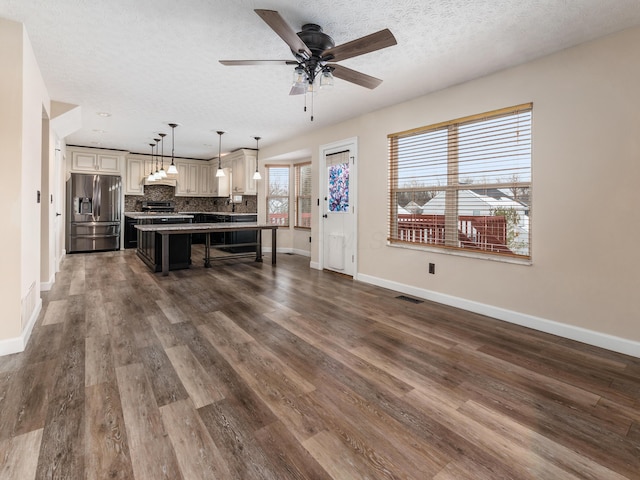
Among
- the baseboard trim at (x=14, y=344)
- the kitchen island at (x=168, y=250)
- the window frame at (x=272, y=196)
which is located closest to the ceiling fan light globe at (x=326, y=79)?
the baseboard trim at (x=14, y=344)

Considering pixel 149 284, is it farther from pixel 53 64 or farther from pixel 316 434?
pixel 316 434

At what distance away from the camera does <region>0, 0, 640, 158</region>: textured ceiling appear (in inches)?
90.5

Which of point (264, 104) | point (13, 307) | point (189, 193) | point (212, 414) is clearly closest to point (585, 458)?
point (212, 414)

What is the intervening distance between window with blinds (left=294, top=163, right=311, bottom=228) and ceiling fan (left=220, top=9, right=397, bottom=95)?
4.43 meters

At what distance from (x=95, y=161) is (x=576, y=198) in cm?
887

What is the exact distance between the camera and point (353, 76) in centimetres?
272

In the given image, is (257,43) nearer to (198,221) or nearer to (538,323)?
(538,323)

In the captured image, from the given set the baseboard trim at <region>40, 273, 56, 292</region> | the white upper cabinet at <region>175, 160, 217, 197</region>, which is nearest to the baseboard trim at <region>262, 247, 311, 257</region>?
the white upper cabinet at <region>175, 160, 217, 197</region>

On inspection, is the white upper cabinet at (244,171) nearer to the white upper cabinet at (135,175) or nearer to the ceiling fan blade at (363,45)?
the white upper cabinet at (135,175)

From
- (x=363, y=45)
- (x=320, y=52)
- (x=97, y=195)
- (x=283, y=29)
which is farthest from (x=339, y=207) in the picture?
(x=97, y=195)

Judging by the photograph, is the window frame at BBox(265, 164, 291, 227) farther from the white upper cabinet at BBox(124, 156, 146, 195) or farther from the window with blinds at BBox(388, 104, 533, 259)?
the window with blinds at BBox(388, 104, 533, 259)

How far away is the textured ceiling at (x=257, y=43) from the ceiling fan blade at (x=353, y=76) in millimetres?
292

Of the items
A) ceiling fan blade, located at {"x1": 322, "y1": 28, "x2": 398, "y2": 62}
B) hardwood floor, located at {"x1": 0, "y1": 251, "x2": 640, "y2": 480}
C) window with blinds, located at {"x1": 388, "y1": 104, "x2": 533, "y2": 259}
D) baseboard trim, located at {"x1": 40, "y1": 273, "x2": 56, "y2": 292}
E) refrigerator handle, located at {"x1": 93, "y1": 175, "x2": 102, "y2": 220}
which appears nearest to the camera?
hardwood floor, located at {"x1": 0, "y1": 251, "x2": 640, "y2": 480}

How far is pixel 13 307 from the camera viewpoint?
97.7 inches
